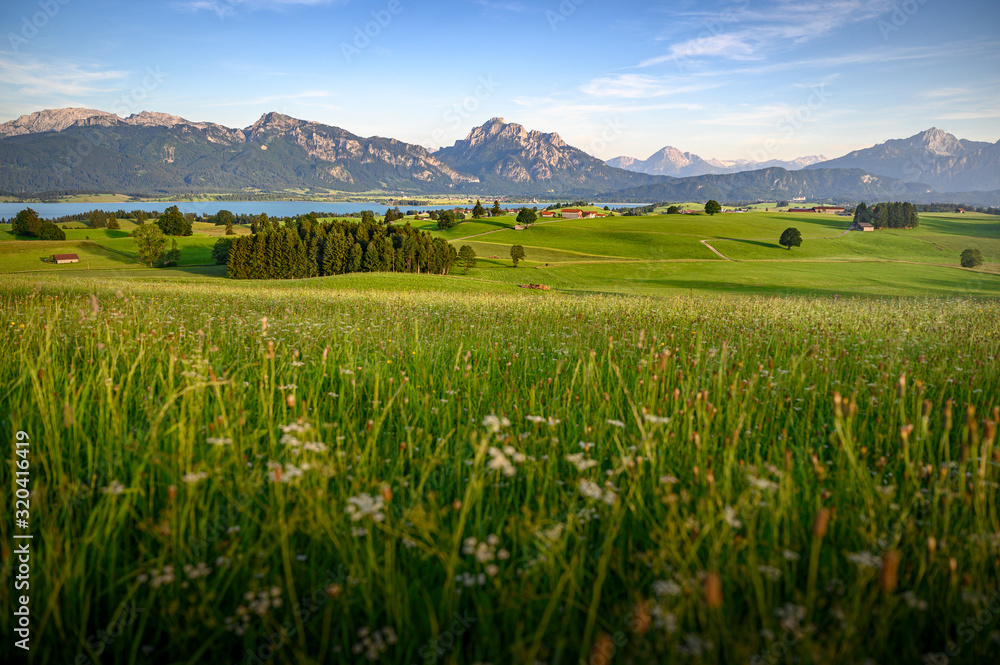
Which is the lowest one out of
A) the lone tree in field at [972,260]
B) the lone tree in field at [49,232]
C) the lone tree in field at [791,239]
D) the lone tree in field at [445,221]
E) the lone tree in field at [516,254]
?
the lone tree in field at [972,260]

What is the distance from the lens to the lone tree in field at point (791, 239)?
90.1 meters

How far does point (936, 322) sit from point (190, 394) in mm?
14757

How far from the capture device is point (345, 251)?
278ft

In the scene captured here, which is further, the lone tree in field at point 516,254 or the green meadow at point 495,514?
the lone tree in field at point 516,254

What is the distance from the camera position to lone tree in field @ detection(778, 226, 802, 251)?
90.1m

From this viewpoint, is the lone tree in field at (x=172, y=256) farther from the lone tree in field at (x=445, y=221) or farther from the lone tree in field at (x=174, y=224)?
the lone tree in field at (x=445, y=221)

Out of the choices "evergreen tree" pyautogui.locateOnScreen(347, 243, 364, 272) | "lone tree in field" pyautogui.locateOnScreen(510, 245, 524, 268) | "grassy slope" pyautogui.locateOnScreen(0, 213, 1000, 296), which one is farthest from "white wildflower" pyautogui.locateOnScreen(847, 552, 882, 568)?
"evergreen tree" pyautogui.locateOnScreen(347, 243, 364, 272)

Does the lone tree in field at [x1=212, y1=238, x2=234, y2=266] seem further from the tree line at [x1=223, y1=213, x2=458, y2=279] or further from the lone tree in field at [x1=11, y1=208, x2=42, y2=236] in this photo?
the lone tree in field at [x1=11, y1=208, x2=42, y2=236]

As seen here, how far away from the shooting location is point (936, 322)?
11.4 m

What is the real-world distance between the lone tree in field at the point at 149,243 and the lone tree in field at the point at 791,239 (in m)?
118

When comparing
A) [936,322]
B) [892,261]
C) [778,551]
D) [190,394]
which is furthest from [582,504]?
[892,261]

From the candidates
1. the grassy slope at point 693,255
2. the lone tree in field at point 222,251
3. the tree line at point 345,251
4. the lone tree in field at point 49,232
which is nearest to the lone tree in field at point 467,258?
the tree line at point 345,251

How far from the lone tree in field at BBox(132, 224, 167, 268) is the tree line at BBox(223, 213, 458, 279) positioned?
18791 millimetres

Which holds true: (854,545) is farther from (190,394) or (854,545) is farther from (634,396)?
(190,394)
